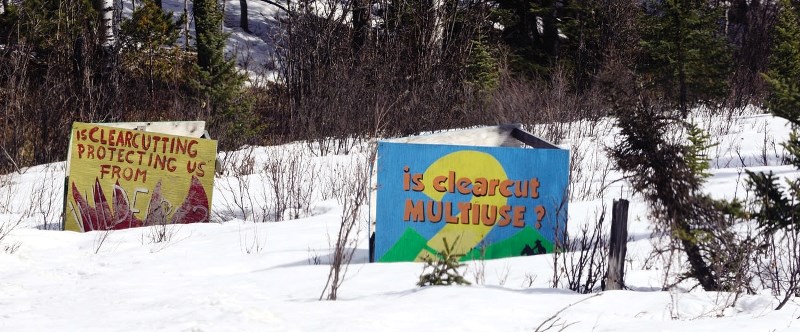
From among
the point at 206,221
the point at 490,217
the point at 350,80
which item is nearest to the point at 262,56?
the point at 350,80

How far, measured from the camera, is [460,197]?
5191 millimetres

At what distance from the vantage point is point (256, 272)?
16.6ft

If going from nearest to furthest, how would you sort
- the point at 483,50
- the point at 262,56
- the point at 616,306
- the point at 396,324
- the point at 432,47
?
the point at 396,324 → the point at 616,306 → the point at 432,47 → the point at 483,50 → the point at 262,56

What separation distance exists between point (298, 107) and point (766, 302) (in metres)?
9.64

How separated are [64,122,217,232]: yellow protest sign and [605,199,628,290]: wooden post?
11.7ft

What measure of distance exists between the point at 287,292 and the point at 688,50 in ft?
37.4

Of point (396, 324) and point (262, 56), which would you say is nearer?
point (396, 324)

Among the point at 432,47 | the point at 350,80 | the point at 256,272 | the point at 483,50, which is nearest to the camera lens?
the point at 256,272

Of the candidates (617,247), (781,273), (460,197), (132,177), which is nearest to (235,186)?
(132,177)

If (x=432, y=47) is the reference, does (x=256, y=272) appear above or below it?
below

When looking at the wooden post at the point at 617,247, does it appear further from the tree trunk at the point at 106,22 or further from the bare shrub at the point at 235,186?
the tree trunk at the point at 106,22

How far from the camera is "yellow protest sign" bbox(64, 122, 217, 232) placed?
670 cm

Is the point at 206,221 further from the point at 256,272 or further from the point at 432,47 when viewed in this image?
the point at 432,47

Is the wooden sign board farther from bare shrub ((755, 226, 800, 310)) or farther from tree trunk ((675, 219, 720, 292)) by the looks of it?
bare shrub ((755, 226, 800, 310))
